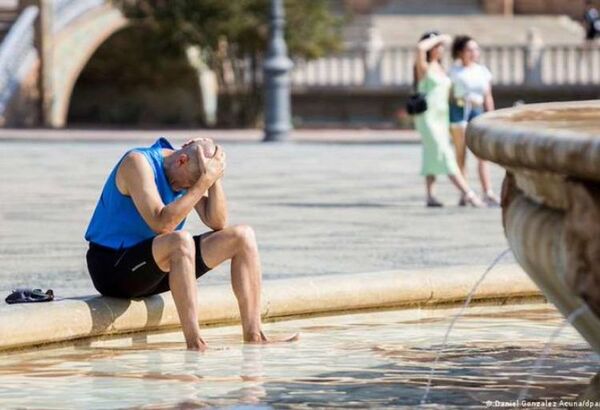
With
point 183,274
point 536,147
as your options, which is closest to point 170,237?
point 183,274

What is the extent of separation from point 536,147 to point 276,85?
2567 centimetres

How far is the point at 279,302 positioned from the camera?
354 inches

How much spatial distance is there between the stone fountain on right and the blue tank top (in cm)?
239

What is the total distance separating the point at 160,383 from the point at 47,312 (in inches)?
32.7

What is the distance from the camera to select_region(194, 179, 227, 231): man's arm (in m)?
8.48

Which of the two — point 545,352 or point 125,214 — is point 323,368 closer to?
point 545,352

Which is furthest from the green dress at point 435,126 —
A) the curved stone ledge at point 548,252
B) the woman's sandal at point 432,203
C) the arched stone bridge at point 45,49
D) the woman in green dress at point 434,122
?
the arched stone bridge at point 45,49

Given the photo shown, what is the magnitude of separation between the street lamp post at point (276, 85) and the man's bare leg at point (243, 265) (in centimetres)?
2213

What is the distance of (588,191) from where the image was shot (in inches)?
215

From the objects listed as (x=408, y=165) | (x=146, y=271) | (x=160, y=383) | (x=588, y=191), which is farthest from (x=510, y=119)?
(x=408, y=165)

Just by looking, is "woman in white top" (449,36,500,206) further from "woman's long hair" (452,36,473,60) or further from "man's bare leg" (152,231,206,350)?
→ "man's bare leg" (152,231,206,350)

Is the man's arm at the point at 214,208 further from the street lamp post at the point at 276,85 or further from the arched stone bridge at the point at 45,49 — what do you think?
the arched stone bridge at the point at 45,49

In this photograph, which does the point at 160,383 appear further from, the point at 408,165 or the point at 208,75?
the point at 208,75

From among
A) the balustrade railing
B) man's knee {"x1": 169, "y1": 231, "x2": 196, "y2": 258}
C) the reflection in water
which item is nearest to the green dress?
the reflection in water
